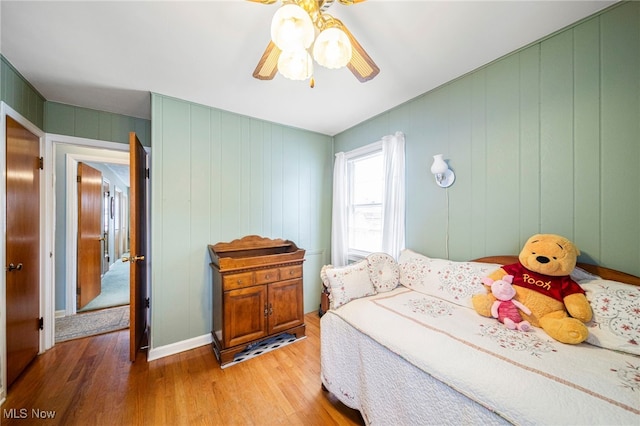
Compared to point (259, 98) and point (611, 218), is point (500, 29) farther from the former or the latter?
point (259, 98)

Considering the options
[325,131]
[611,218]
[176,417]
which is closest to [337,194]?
[325,131]

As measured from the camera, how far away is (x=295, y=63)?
1.15 m

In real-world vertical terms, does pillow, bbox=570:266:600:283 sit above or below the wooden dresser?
above

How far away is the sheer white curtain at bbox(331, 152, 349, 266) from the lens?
3104 millimetres

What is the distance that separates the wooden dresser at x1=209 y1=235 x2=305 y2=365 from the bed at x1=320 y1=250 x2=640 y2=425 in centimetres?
79

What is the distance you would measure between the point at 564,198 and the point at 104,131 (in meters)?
4.07

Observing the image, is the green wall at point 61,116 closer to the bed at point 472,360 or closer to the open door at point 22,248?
the open door at point 22,248

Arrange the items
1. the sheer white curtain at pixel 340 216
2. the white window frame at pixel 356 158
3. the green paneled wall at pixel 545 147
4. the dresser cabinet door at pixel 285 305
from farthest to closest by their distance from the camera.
A: the sheer white curtain at pixel 340 216
the white window frame at pixel 356 158
the dresser cabinet door at pixel 285 305
the green paneled wall at pixel 545 147

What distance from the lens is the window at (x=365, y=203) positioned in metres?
2.86

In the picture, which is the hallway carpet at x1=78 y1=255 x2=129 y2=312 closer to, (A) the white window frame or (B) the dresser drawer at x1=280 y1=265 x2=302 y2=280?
(B) the dresser drawer at x1=280 y1=265 x2=302 y2=280

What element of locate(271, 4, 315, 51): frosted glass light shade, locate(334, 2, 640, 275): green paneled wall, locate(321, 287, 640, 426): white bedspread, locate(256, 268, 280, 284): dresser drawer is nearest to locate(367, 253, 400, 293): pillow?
locate(321, 287, 640, 426): white bedspread

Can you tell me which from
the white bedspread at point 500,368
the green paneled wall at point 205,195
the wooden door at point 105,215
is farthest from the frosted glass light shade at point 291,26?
the wooden door at point 105,215

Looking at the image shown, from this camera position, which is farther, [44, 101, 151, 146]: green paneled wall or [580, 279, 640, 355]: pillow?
[44, 101, 151, 146]: green paneled wall

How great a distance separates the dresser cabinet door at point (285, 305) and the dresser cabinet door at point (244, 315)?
0.25 feet
